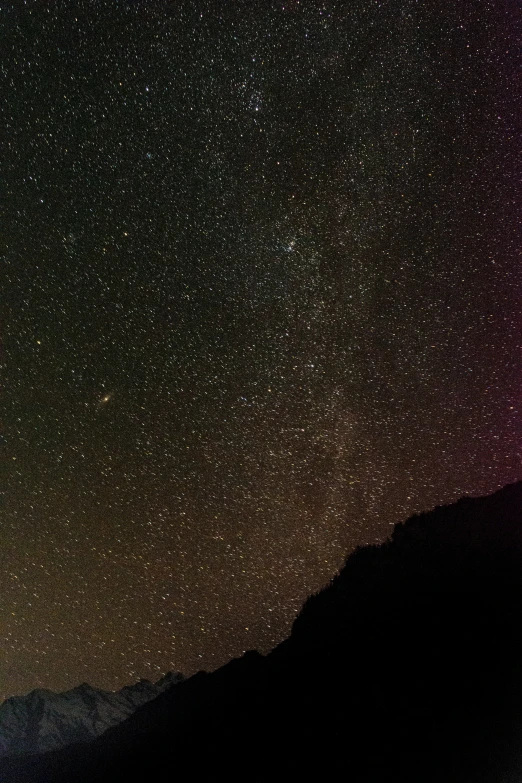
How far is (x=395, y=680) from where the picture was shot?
1662 cm

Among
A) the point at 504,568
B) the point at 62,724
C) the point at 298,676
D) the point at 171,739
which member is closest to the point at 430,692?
the point at 504,568

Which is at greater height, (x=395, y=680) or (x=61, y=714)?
(x=61, y=714)

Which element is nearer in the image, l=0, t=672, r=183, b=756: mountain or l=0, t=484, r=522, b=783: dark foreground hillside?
l=0, t=484, r=522, b=783: dark foreground hillside

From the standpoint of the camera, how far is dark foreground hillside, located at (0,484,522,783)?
490 inches

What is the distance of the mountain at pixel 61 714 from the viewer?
102 m

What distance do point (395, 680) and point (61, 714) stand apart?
121 m

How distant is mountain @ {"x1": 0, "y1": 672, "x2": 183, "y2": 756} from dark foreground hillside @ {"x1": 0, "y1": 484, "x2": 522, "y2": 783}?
8509 cm

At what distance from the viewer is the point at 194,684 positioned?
111ft

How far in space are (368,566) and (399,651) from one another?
5089mm

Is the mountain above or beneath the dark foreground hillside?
above

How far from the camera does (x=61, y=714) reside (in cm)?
11200

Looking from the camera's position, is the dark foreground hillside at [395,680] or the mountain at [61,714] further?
the mountain at [61,714]

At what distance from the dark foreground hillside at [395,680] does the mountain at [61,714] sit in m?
85.1

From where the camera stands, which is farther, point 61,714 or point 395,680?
Answer: point 61,714
